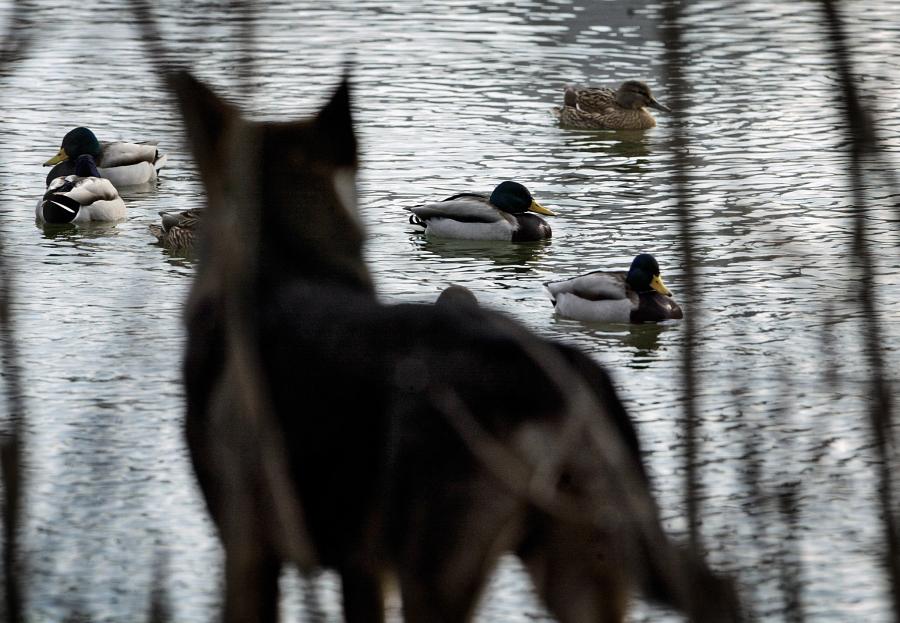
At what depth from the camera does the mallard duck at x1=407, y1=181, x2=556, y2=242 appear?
1118 centimetres

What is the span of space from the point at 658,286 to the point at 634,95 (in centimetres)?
706

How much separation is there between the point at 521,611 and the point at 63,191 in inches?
313

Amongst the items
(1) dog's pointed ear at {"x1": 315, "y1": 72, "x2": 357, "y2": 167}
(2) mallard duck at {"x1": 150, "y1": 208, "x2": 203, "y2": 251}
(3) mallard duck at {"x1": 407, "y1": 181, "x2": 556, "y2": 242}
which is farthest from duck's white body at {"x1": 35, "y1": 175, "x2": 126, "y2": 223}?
(1) dog's pointed ear at {"x1": 315, "y1": 72, "x2": 357, "y2": 167}

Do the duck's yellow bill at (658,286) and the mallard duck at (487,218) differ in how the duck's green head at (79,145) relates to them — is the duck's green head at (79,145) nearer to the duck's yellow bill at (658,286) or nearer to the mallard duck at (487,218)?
the mallard duck at (487,218)

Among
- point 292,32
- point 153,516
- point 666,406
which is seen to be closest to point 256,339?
point 153,516

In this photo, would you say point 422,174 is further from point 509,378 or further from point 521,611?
point 509,378

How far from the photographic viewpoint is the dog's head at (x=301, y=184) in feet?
9.40

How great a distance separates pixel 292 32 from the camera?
1992cm

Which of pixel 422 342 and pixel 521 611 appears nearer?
pixel 422 342

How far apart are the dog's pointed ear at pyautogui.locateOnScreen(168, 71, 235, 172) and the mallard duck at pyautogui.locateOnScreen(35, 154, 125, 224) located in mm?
9082

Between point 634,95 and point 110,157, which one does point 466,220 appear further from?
point 634,95

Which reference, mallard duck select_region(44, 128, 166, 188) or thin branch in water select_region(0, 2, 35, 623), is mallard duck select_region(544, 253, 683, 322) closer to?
mallard duck select_region(44, 128, 166, 188)

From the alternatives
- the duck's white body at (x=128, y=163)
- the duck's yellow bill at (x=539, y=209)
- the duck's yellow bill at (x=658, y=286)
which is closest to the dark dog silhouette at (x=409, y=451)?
the duck's yellow bill at (x=658, y=286)

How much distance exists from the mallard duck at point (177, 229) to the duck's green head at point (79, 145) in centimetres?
230
